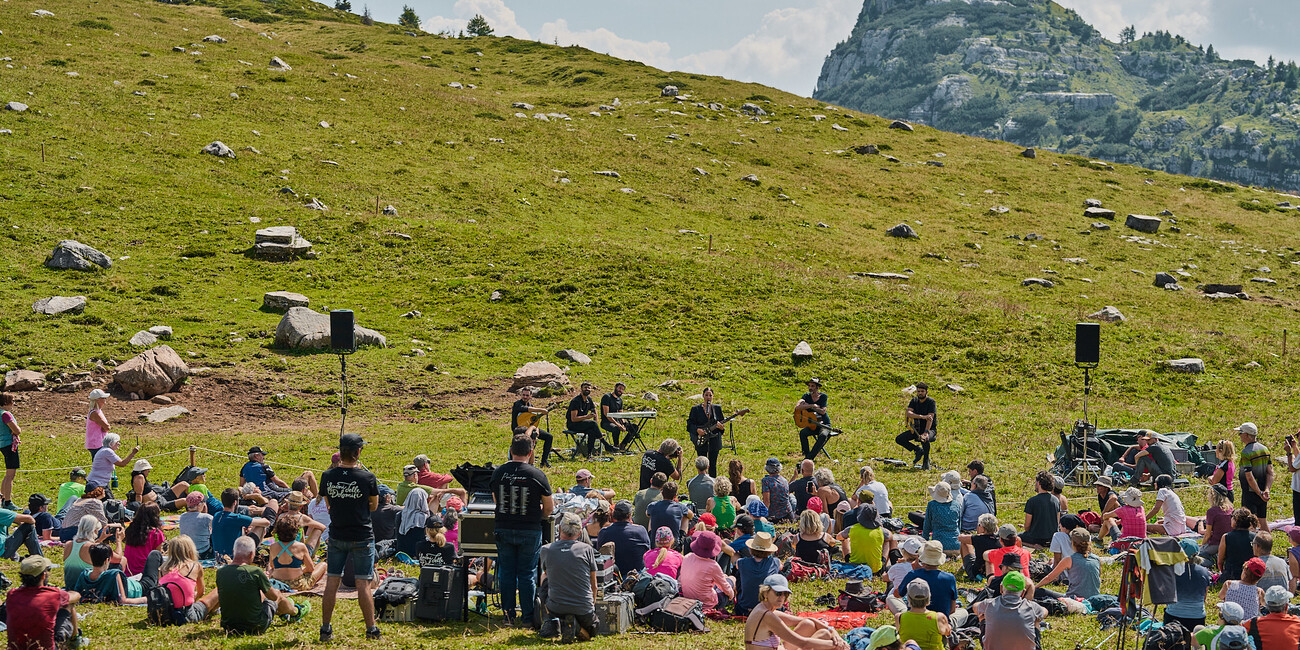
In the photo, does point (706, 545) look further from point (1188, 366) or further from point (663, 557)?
point (1188, 366)

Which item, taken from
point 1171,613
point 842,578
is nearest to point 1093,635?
point 1171,613

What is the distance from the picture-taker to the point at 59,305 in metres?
32.0

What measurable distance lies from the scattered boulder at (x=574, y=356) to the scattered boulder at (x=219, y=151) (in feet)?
85.2

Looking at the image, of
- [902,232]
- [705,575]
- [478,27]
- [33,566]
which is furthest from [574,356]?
[478,27]

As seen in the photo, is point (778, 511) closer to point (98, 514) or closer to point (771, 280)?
point (98, 514)

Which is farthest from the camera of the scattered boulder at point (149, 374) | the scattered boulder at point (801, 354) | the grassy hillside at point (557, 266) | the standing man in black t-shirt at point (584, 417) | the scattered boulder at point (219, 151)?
the scattered boulder at point (219, 151)

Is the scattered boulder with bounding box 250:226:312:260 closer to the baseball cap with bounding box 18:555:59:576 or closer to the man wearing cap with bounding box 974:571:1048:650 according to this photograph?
the baseball cap with bounding box 18:555:59:576

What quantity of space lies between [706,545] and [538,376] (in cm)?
1771

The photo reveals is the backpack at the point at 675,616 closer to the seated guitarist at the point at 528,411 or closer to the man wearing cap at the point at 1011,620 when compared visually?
the man wearing cap at the point at 1011,620

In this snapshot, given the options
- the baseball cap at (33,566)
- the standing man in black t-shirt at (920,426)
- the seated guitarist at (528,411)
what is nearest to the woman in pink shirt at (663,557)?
the baseball cap at (33,566)

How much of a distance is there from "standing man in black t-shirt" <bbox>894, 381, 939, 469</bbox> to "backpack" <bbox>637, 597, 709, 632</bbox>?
505 inches

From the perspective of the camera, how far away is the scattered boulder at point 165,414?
2656 centimetres

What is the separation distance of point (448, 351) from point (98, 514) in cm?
1807

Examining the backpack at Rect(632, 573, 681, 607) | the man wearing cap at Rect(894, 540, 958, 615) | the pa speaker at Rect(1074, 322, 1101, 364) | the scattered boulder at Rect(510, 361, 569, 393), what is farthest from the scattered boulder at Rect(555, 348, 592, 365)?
the man wearing cap at Rect(894, 540, 958, 615)
